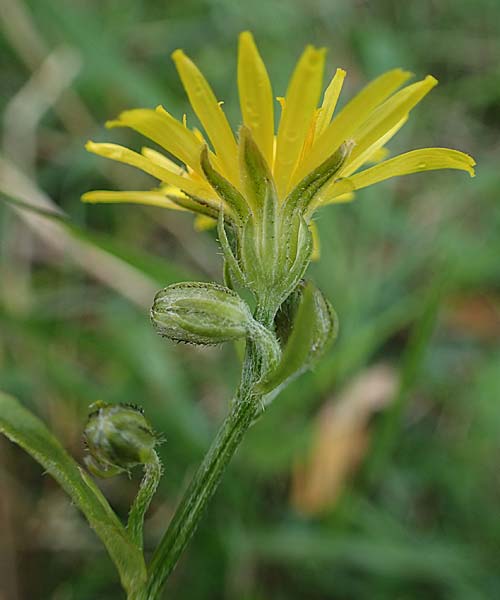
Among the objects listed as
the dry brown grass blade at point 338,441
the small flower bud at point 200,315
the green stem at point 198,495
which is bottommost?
the dry brown grass blade at point 338,441

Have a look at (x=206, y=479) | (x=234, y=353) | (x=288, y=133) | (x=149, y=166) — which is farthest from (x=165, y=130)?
(x=234, y=353)

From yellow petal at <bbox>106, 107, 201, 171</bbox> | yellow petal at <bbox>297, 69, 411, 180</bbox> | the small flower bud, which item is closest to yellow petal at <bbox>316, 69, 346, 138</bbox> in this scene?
yellow petal at <bbox>297, 69, 411, 180</bbox>

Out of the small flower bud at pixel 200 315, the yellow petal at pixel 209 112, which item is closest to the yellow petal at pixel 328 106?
the yellow petal at pixel 209 112

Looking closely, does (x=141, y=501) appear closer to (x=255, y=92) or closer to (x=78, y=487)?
(x=78, y=487)

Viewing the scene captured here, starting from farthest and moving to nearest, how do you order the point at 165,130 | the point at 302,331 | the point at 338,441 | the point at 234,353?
the point at 234,353
the point at 338,441
the point at 165,130
the point at 302,331

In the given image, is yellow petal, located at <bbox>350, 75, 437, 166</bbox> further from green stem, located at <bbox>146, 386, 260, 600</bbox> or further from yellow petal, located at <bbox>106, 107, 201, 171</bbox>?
green stem, located at <bbox>146, 386, 260, 600</bbox>

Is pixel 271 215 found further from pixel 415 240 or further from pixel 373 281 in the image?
pixel 415 240

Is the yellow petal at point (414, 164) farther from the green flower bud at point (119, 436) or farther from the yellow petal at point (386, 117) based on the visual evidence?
the green flower bud at point (119, 436)
